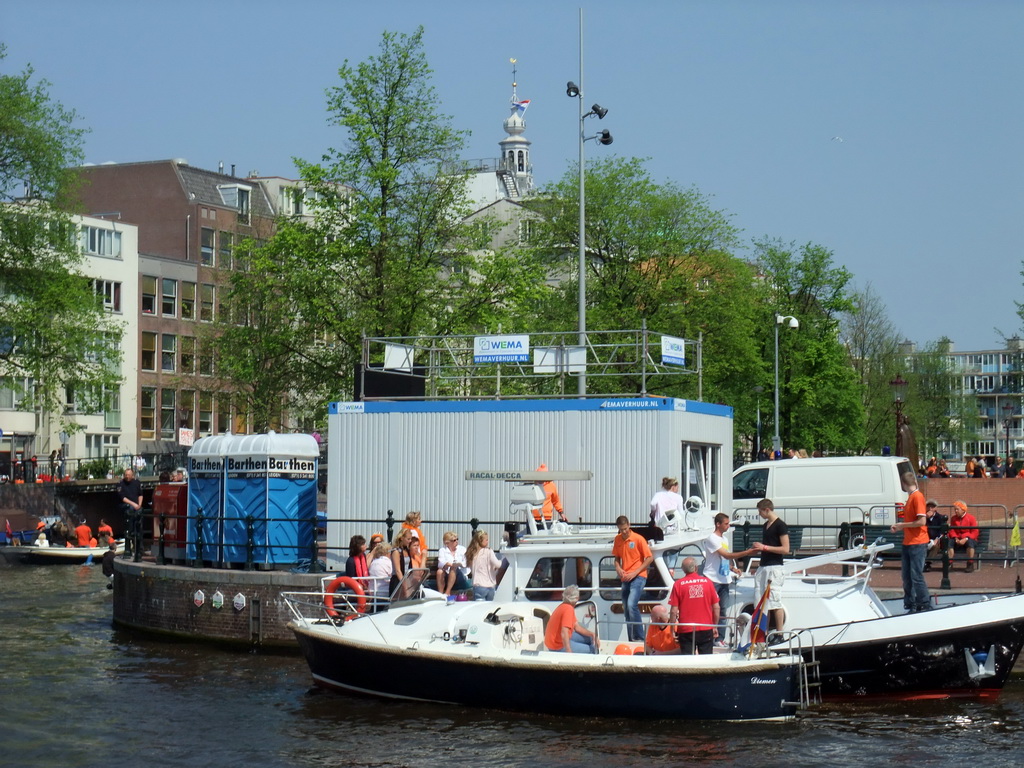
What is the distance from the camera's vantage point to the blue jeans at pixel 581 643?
709 inches

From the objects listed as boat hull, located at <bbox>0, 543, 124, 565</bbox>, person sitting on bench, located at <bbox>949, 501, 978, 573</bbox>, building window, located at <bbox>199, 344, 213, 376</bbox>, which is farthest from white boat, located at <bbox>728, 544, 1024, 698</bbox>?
building window, located at <bbox>199, 344, 213, 376</bbox>

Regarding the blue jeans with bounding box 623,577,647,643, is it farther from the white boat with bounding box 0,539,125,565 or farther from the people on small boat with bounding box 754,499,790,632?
the white boat with bounding box 0,539,125,565

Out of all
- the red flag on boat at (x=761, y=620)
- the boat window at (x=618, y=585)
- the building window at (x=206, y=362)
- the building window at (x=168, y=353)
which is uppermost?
the building window at (x=168, y=353)

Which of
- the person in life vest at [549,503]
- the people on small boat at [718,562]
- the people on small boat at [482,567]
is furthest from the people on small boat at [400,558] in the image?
the people on small boat at [718,562]

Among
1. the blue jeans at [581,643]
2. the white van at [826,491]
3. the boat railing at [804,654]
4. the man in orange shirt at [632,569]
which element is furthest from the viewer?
the white van at [826,491]

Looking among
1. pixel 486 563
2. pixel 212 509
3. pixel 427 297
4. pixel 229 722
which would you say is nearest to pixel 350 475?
pixel 212 509

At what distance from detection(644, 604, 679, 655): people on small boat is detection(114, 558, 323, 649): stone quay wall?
24.5 feet

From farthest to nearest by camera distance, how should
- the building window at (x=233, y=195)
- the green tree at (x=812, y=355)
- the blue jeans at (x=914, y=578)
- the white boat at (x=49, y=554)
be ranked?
the building window at (x=233, y=195) → the green tree at (x=812, y=355) → the white boat at (x=49, y=554) → the blue jeans at (x=914, y=578)

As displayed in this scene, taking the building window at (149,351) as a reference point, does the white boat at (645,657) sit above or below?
below

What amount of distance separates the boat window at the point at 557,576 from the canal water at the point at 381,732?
1.40 meters

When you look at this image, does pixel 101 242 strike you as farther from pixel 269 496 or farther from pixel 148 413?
pixel 269 496

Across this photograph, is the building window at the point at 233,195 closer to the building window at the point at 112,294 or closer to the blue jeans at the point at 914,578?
the building window at the point at 112,294

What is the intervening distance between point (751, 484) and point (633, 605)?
1465 centimetres

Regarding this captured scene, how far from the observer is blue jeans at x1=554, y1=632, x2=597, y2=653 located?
59.1 ft
